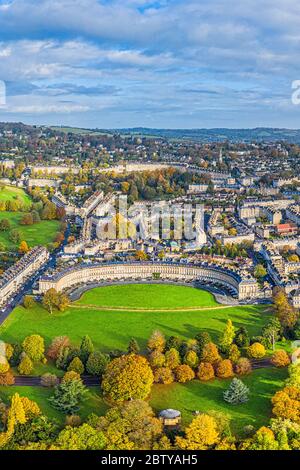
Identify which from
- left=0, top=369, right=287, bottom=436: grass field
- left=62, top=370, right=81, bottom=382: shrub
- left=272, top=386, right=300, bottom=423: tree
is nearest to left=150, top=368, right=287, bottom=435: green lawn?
left=0, top=369, right=287, bottom=436: grass field

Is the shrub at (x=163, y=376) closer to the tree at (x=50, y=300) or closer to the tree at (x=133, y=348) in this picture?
the tree at (x=133, y=348)

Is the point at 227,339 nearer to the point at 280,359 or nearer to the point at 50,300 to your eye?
the point at 280,359

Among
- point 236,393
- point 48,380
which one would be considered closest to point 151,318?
point 48,380

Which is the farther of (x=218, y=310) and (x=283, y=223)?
(x=283, y=223)

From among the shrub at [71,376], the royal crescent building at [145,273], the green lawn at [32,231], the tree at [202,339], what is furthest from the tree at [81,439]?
the green lawn at [32,231]

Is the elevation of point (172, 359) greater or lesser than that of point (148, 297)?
lesser

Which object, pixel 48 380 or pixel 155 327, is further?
pixel 155 327

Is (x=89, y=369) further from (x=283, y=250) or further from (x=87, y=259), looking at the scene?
(x=283, y=250)

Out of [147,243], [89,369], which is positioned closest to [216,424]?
[89,369]
